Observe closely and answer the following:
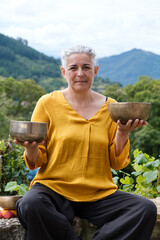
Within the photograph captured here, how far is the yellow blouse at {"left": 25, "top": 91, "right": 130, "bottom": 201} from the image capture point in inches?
91.0

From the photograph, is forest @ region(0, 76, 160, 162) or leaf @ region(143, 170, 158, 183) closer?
leaf @ region(143, 170, 158, 183)

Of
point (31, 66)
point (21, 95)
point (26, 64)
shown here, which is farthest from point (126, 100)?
point (26, 64)

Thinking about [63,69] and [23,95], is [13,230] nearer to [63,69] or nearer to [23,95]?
[63,69]

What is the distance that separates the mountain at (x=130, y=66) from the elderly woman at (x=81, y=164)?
9285 cm

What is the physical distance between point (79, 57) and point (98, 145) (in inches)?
24.7

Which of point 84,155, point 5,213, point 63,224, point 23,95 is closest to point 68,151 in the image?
point 84,155

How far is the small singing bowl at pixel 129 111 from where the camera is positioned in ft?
6.64

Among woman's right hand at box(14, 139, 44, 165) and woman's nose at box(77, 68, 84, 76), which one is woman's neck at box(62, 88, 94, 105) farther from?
woman's right hand at box(14, 139, 44, 165)

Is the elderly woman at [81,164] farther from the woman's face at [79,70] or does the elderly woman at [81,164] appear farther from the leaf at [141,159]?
the leaf at [141,159]

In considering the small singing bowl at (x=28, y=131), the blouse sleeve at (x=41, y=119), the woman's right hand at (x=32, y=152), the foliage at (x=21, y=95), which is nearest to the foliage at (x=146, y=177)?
the blouse sleeve at (x=41, y=119)

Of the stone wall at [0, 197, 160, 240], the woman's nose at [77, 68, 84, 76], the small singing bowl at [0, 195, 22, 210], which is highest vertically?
the woman's nose at [77, 68, 84, 76]

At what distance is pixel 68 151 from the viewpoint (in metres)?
2.32

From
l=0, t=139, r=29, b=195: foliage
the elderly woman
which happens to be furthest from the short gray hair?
l=0, t=139, r=29, b=195: foliage

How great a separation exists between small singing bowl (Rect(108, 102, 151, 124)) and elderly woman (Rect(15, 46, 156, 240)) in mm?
58
